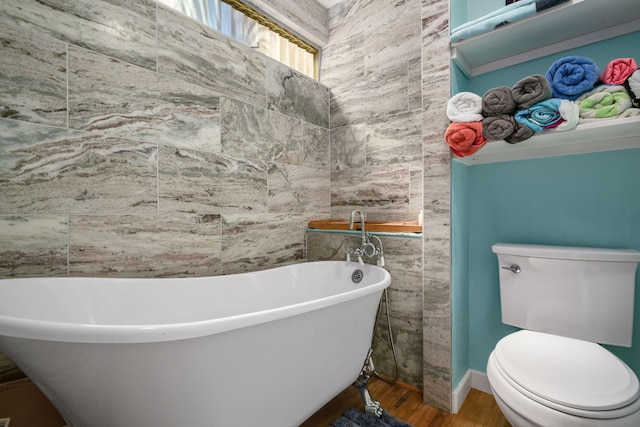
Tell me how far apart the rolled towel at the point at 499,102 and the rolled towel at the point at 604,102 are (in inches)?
9.2

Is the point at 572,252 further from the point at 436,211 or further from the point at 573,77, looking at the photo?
the point at 573,77

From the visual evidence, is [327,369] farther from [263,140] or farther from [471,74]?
[471,74]

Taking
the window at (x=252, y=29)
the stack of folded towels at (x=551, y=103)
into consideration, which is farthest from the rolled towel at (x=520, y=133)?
the window at (x=252, y=29)

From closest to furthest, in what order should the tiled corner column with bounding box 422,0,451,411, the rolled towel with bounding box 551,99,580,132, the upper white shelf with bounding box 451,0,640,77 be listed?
the rolled towel with bounding box 551,99,580,132 < the upper white shelf with bounding box 451,0,640,77 < the tiled corner column with bounding box 422,0,451,411

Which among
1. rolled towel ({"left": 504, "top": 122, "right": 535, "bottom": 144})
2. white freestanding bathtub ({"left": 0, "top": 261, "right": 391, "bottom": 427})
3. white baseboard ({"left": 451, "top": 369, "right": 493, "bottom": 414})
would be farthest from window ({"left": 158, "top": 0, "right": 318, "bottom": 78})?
white baseboard ({"left": 451, "top": 369, "right": 493, "bottom": 414})

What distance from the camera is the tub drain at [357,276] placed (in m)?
1.76

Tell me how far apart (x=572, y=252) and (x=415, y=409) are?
1.07 metres

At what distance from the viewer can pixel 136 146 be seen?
1468 mm

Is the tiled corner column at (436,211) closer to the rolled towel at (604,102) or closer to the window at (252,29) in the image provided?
the rolled towel at (604,102)

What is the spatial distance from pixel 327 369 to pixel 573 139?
147cm

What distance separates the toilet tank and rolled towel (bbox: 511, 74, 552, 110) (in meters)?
0.66

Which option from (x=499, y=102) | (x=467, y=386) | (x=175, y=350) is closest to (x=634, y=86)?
(x=499, y=102)

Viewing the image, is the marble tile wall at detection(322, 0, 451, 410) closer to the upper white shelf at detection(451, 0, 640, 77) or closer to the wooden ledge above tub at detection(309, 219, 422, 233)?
the wooden ledge above tub at detection(309, 219, 422, 233)

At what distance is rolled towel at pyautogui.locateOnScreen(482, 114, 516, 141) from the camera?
4.07 feet
